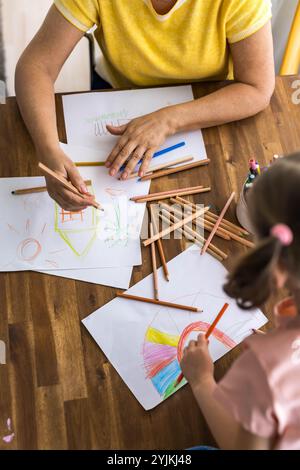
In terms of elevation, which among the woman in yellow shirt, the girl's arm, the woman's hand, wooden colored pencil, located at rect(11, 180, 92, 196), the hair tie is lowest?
the girl's arm

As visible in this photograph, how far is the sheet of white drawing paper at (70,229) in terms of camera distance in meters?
1.12

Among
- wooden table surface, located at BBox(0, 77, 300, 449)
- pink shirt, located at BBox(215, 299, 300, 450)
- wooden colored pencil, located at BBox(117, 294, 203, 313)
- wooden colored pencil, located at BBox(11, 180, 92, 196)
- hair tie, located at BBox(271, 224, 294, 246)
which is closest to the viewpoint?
hair tie, located at BBox(271, 224, 294, 246)

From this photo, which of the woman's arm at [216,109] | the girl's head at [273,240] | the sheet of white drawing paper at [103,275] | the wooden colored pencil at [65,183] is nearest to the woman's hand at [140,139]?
the woman's arm at [216,109]

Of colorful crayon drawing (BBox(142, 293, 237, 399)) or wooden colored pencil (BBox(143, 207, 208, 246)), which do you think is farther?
wooden colored pencil (BBox(143, 207, 208, 246))

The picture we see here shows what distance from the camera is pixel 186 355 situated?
999 millimetres

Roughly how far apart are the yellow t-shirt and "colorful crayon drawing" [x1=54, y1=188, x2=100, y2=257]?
40cm

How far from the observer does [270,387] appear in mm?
831

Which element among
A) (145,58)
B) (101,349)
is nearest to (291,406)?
(101,349)

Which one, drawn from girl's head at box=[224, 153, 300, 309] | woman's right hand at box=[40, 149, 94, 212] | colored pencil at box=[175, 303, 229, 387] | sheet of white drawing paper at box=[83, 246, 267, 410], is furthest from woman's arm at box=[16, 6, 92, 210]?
girl's head at box=[224, 153, 300, 309]

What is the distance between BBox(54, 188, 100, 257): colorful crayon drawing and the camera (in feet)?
3.72

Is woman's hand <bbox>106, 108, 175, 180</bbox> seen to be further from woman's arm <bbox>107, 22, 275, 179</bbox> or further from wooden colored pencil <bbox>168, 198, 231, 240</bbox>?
wooden colored pencil <bbox>168, 198, 231, 240</bbox>

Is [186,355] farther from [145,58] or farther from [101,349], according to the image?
[145,58]

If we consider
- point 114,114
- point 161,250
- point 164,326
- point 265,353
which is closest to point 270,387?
point 265,353
